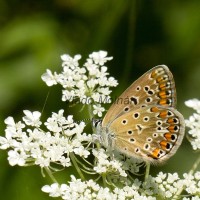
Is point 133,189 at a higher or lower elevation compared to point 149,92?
lower

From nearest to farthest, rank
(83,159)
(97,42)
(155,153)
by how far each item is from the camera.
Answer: (155,153) → (83,159) → (97,42)

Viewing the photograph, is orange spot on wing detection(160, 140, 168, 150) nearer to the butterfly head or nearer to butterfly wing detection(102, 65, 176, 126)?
butterfly wing detection(102, 65, 176, 126)

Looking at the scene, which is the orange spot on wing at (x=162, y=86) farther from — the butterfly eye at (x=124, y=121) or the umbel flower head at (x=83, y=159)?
the umbel flower head at (x=83, y=159)

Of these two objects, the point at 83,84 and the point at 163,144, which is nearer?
the point at 163,144

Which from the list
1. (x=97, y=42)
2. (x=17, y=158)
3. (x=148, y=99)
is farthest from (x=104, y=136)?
(x=97, y=42)

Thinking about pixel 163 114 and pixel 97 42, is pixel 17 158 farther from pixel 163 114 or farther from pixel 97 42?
pixel 97 42

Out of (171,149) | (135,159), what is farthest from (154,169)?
(171,149)

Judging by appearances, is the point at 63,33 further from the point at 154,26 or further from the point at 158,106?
the point at 158,106
